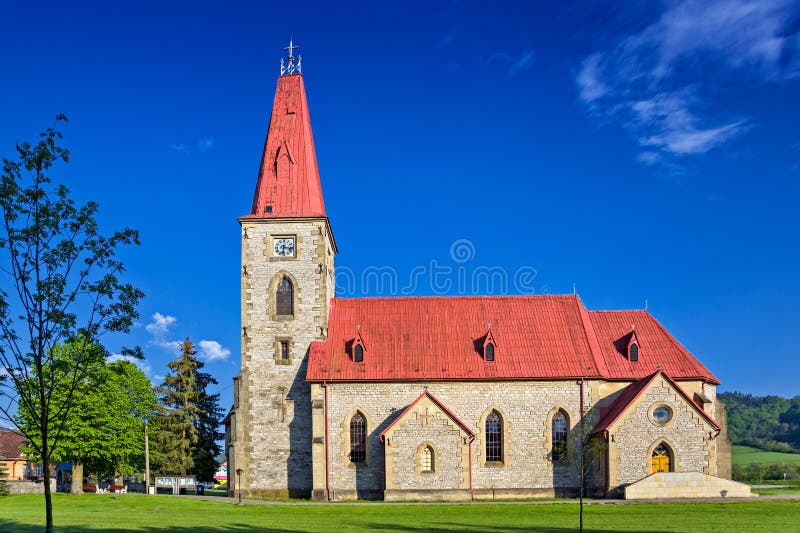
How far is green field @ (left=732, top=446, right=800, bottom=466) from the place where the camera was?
A: 69.3 metres

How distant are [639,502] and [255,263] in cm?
2417

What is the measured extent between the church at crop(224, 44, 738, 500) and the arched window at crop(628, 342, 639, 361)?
91 mm

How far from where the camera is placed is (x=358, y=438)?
41406 millimetres

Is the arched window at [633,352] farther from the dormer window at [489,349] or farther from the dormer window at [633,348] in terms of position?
the dormer window at [489,349]

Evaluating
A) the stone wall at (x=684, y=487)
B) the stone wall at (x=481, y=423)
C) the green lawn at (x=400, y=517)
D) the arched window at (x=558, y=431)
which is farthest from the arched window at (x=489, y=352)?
the stone wall at (x=684, y=487)

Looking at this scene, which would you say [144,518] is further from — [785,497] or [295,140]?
[785,497]

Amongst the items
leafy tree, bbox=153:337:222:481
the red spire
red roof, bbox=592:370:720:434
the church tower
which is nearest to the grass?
red roof, bbox=592:370:720:434

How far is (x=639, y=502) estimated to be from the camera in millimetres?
35312

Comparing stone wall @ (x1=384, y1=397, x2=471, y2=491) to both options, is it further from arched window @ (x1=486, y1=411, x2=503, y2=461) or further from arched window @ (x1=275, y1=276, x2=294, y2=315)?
arched window @ (x1=275, y1=276, x2=294, y2=315)

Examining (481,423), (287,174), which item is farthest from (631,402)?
(287,174)

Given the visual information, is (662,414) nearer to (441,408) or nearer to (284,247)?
(441,408)

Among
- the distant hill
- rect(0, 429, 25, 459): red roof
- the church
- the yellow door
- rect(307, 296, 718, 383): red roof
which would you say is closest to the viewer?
the yellow door

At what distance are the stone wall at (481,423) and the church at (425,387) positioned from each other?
0.25ft

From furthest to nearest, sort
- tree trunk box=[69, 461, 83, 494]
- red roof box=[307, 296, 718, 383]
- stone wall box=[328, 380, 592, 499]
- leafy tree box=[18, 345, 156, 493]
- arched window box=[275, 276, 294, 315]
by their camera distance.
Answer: leafy tree box=[18, 345, 156, 493], tree trunk box=[69, 461, 83, 494], arched window box=[275, 276, 294, 315], red roof box=[307, 296, 718, 383], stone wall box=[328, 380, 592, 499]
